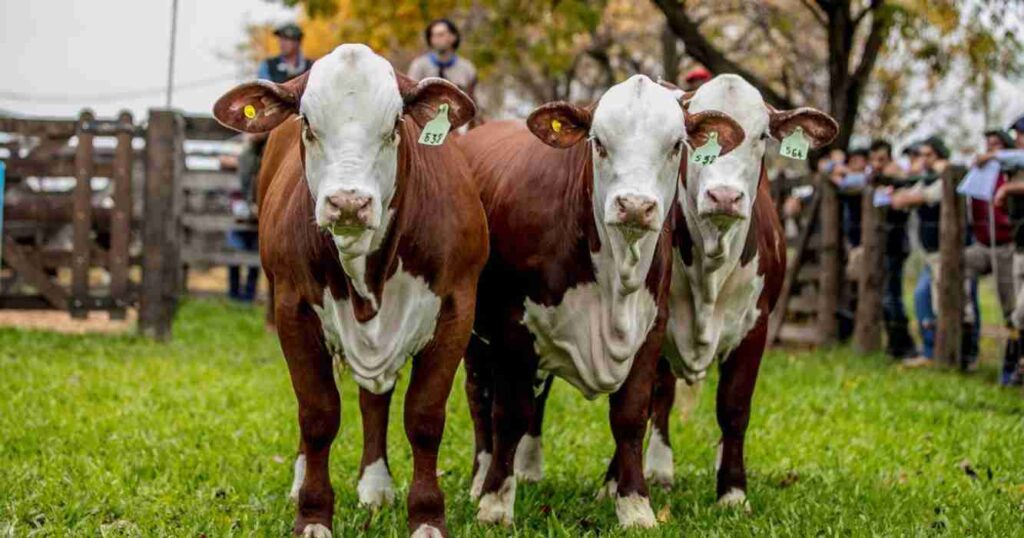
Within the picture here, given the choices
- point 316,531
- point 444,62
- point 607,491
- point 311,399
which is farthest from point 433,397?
point 444,62

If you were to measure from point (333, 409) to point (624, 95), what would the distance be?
1.66 m

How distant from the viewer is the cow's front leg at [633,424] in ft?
17.0

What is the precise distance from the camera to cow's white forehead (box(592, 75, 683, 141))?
4.98 metres

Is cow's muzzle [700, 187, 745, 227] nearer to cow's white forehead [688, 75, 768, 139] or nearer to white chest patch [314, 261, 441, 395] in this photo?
cow's white forehead [688, 75, 768, 139]

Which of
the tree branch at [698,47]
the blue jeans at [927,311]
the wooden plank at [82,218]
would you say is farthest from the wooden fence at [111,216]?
the blue jeans at [927,311]

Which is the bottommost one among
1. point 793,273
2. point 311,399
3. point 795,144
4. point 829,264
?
point 311,399

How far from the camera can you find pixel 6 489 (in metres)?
5.50

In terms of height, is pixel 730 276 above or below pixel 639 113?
below

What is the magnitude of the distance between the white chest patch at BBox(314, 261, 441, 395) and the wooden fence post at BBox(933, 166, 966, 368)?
6.89 metres

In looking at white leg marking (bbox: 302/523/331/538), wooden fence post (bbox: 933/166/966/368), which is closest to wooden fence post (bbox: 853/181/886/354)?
wooden fence post (bbox: 933/166/966/368)

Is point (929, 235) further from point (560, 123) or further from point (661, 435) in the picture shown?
point (560, 123)

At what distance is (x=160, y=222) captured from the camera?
444 inches

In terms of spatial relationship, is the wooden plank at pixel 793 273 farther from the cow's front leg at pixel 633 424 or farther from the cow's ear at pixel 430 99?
the cow's ear at pixel 430 99

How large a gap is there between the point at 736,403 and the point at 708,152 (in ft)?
4.17
